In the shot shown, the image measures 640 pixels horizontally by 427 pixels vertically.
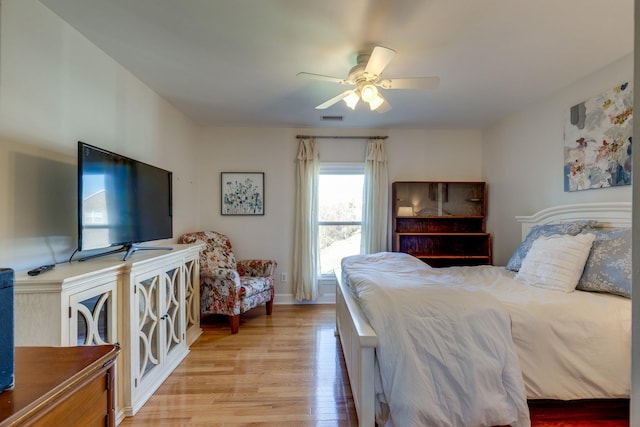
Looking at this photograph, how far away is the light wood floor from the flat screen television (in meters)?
1.08

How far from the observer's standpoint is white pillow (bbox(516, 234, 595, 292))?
6.45ft

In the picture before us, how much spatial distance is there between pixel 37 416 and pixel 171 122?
314 centimetres

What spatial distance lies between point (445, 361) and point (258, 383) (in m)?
1.42

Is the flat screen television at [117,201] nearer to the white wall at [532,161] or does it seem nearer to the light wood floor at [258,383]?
the light wood floor at [258,383]

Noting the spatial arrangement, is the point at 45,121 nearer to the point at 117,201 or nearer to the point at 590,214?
the point at 117,201

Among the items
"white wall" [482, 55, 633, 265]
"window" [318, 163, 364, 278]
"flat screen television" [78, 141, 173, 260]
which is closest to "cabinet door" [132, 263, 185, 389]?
"flat screen television" [78, 141, 173, 260]

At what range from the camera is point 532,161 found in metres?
3.11

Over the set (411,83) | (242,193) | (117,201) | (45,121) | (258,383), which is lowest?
(258,383)

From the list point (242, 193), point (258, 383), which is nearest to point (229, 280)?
point (258, 383)

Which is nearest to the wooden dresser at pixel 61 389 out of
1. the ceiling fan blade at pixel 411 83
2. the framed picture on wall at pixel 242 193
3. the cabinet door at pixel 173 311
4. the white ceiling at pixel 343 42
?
the cabinet door at pixel 173 311

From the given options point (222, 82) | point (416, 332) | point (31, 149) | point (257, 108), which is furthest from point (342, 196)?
point (31, 149)

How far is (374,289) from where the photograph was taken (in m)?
1.66

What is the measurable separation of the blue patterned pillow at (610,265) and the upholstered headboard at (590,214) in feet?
0.49

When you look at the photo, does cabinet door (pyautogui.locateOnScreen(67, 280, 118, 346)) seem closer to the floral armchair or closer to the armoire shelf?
the floral armchair
